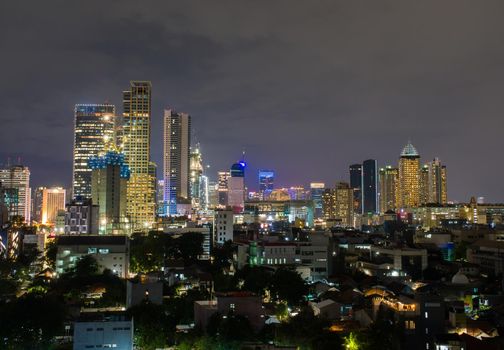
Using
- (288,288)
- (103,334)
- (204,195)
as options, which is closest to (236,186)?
(204,195)

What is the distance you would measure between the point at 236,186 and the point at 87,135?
124 feet

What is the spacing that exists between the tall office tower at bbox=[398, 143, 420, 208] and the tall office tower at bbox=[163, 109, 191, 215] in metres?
37.8

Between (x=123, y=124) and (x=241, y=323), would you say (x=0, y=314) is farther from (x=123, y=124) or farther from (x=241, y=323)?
(x=123, y=124)

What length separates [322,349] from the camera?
15891 millimetres

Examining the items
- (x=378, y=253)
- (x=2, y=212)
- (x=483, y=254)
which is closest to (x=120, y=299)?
(x=378, y=253)

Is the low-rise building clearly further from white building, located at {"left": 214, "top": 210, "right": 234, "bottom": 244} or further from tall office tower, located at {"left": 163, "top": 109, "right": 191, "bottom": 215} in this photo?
tall office tower, located at {"left": 163, "top": 109, "right": 191, "bottom": 215}

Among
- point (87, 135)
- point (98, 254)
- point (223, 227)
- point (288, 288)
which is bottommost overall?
point (288, 288)

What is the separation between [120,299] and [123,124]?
56.3 m

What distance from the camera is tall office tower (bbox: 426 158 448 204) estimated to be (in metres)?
101

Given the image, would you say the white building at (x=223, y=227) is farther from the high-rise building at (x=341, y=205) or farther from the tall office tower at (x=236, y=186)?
the tall office tower at (x=236, y=186)

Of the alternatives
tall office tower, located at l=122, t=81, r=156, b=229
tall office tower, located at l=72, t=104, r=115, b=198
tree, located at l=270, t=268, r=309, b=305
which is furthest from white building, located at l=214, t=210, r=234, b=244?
tall office tower, located at l=72, t=104, r=115, b=198

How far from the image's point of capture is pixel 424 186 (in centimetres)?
10056

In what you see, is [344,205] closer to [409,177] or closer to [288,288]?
[409,177]

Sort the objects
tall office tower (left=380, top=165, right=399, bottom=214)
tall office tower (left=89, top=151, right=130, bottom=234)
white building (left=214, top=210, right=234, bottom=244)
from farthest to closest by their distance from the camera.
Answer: tall office tower (left=380, top=165, right=399, bottom=214) < tall office tower (left=89, top=151, right=130, bottom=234) < white building (left=214, top=210, right=234, bottom=244)
